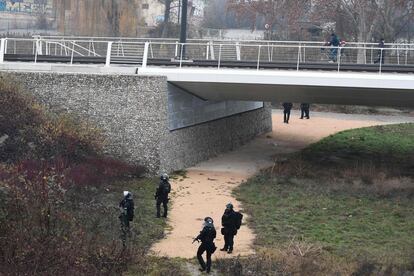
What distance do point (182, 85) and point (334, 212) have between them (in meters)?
8.27

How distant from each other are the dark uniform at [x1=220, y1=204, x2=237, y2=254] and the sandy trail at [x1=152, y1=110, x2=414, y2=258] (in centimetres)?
24

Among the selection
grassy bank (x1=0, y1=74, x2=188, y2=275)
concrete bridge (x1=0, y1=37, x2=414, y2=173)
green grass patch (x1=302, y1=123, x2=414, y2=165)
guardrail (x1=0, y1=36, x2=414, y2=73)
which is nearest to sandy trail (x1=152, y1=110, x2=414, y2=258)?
grassy bank (x1=0, y1=74, x2=188, y2=275)

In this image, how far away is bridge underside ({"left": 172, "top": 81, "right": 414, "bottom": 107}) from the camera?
2228 centimetres

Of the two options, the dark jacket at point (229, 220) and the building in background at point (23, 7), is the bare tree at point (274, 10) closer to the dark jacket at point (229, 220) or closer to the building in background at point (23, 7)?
the building in background at point (23, 7)

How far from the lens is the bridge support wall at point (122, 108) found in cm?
2231

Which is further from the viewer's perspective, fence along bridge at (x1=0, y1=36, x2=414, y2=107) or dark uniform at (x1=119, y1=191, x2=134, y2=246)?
fence along bridge at (x1=0, y1=36, x2=414, y2=107)

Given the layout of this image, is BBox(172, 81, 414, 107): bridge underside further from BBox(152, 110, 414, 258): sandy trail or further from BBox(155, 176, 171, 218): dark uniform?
BBox(155, 176, 171, 218): dark uniform

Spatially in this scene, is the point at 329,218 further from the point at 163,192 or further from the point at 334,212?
the point at 163,192

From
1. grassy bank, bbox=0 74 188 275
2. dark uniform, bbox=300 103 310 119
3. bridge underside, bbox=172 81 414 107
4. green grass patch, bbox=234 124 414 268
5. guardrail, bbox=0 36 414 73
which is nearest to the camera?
grassy bank, bbox=0 74 188 275

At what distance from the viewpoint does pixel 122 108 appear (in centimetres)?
2262

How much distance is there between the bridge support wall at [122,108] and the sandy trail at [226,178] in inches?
55.4

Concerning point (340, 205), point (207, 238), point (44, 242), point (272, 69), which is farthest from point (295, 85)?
point (44, 242)

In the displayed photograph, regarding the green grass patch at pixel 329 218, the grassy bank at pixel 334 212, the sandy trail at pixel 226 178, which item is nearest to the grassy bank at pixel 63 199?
the sandy trail at pixel 226 178

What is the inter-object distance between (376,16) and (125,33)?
2230 centimetres
